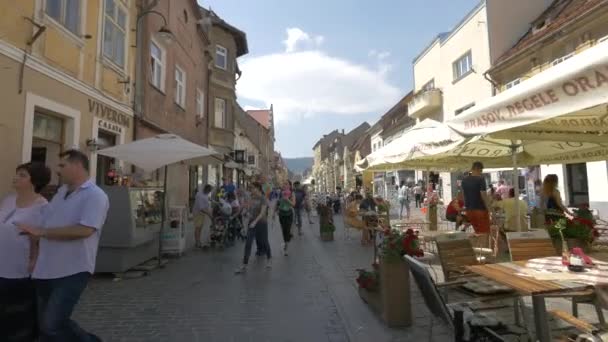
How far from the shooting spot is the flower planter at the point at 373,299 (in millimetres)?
4707

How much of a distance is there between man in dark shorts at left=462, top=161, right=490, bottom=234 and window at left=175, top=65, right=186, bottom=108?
11875 millimetres

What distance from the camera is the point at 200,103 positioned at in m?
19.2

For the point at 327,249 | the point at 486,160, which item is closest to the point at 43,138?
the point at 327,249

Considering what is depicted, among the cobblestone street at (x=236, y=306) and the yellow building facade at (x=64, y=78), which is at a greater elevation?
the yellow building facade at (x=64, y=78)

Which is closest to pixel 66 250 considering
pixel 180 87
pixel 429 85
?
pixel 180 87

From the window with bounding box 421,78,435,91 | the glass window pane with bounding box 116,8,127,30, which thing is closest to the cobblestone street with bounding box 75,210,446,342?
the glass window pane with bounding box 116,8,127,30

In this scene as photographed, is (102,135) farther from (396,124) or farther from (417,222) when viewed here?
(396,124)

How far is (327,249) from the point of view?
10.1 meters

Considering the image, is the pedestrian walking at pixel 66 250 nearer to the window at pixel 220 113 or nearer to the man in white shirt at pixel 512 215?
the man in white shirt at pixel 512 215

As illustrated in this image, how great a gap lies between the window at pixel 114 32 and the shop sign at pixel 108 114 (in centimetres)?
128

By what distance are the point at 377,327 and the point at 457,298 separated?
4.31 ft

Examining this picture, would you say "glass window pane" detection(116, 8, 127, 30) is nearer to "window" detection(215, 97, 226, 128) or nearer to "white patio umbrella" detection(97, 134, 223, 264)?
"white patio umbrella" detection(97, 134, 223, 264)

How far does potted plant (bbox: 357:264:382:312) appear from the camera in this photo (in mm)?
4824

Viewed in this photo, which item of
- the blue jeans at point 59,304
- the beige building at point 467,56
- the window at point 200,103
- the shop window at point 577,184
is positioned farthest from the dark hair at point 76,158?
the beige building at point 467,56
